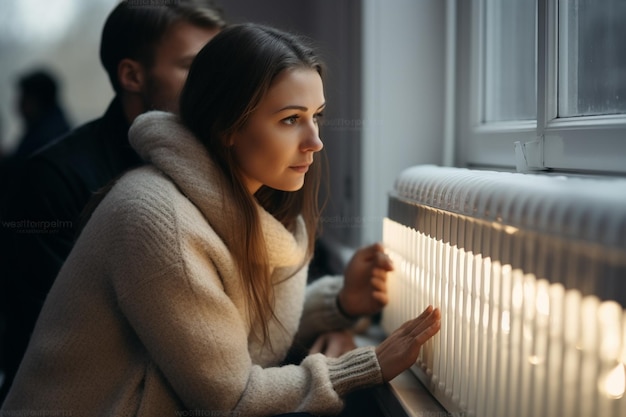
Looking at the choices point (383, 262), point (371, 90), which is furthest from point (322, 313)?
point (371, 90)

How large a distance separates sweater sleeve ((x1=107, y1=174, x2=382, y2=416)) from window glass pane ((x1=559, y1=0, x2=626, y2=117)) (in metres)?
0.52

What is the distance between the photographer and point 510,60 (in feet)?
4.24

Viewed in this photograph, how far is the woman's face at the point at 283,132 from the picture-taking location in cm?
107

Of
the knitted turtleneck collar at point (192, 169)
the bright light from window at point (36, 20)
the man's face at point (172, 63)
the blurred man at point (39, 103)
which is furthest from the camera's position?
the bright light from window at point (36, 20)

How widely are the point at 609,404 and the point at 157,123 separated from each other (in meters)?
0.81

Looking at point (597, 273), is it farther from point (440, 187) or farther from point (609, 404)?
point (440, 187)

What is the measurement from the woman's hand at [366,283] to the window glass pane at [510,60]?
0.37m

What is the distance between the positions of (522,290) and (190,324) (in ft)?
1.57

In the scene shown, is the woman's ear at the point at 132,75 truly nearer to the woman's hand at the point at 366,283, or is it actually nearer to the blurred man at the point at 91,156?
the blurred man at the point at 91,156

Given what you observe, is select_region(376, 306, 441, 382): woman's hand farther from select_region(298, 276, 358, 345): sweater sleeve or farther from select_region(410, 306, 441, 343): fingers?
select_region(298, 276, 358, 345): sweater sleeve

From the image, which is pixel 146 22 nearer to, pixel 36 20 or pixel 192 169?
pixel 192 169

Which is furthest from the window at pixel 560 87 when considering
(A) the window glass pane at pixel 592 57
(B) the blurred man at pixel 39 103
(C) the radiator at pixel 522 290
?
(B) the blurred man at pixel 39 103

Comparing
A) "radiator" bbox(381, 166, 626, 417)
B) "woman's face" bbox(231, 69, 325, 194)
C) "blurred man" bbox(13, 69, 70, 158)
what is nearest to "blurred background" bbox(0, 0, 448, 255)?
"woman's face" bbox(231, 69, 325, 194)

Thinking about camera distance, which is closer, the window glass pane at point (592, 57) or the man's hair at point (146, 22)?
the window glass pane at point (592, 57)
